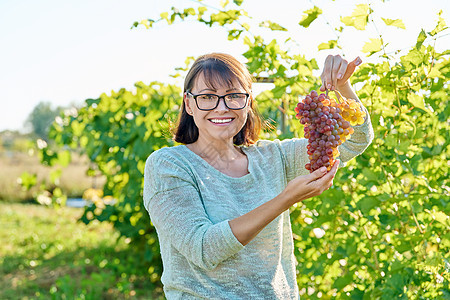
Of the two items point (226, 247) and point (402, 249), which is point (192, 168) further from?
point (402, 249)

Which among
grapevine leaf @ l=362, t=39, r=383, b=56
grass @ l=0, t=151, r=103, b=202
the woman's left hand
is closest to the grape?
the woman's left hand

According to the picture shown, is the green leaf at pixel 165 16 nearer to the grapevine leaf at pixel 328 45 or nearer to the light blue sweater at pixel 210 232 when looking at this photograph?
the grapevine leaf at pixel 328 45

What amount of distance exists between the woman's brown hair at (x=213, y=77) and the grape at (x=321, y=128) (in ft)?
0.99

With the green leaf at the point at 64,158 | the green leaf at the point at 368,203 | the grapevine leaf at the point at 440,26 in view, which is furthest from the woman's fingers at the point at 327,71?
the green leaf at the point at 64,158

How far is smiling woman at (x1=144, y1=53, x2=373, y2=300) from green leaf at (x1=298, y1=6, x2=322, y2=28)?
43 centimetres

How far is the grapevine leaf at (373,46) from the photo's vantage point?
1.75 m

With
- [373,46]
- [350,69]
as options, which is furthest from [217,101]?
[373,46]

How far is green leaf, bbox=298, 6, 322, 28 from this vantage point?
1911mm

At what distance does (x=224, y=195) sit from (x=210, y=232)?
0.72ft

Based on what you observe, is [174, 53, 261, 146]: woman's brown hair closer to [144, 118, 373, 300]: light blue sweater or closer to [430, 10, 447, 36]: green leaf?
[144, 118, 373, 300]: light blue sweater

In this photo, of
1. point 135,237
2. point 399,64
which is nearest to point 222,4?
point 399,64

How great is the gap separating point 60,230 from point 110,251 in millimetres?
1899

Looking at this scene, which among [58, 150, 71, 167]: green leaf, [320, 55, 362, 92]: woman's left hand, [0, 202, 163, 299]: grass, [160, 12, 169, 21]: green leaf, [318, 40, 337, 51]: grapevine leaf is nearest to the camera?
[320, 55, 362, 92]: woman's left hand

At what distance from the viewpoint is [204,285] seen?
1460 mm
